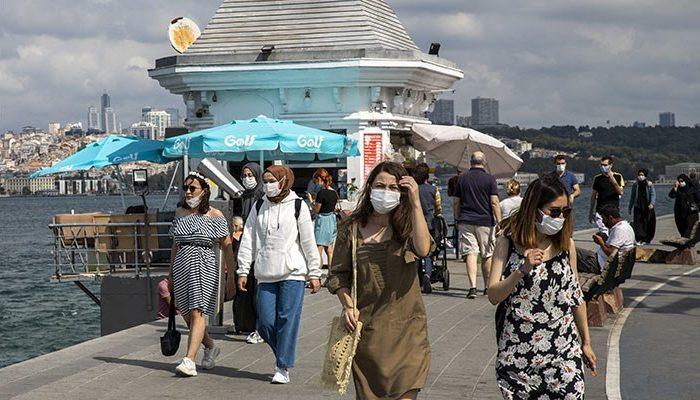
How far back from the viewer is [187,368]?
1023cm

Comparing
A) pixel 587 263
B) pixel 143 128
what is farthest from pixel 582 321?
pixel 143 128

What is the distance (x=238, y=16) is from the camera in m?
24.9

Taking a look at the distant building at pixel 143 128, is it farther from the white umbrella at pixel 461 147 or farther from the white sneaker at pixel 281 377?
the white sneaker at pixel 281 377

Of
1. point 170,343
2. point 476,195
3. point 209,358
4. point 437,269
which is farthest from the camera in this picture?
point 437,269

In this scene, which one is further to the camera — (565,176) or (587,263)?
(565,176)

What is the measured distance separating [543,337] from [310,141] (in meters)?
12.7

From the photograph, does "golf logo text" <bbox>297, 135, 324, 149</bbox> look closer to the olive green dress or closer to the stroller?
the stroller

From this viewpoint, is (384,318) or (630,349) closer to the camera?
(384,318)

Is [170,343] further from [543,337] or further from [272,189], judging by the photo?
[543,337]

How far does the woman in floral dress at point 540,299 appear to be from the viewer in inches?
257

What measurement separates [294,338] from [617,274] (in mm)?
5149

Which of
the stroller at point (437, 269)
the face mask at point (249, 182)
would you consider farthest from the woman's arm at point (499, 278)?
the stroller at point (437, 269)

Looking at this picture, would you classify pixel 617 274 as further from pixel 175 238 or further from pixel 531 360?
pixel 531 360

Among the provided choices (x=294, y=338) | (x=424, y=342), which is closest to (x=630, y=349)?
(x=294, y=338)
